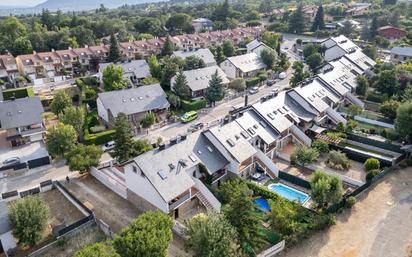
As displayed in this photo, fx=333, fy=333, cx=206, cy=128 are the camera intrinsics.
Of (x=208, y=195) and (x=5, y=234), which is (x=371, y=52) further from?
(x=5, y=234)

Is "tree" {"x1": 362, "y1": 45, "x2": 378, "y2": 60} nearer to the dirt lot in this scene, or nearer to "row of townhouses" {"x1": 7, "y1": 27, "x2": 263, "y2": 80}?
"row of townhouses" {"x1": 7, "y1": 27, "x2": 263, "y2": 80}

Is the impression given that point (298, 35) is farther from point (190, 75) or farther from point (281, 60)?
point (190, 75)

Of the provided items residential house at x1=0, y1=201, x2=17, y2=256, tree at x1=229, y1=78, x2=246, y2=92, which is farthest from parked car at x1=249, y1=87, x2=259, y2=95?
residential house at x1=0, y1=201, x2=17, y2=256

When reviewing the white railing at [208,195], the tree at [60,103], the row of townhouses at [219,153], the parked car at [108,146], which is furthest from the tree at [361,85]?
the tree at [60,103]

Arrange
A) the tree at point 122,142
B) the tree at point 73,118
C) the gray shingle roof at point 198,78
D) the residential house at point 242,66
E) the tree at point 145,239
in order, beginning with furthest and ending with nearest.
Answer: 1. the residential house at point 242,66
2. the gray shingle roof at point 198,78
3. the tree at point 73,118
4. the tree at point 122,142
5. the tree at point 145,239

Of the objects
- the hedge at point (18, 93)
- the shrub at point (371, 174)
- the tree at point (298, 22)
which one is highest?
the tree at point (298, 22)

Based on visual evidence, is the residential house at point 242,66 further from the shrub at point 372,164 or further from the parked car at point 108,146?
the shrub at point 372,164

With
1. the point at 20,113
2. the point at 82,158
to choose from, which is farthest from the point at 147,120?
the point at 20,113
